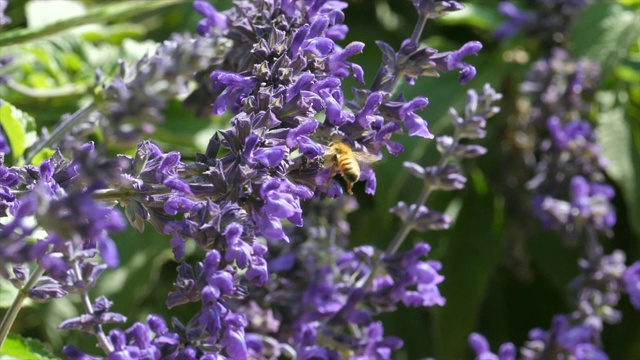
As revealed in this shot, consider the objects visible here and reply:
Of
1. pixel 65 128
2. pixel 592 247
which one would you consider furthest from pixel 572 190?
pixel 65 128

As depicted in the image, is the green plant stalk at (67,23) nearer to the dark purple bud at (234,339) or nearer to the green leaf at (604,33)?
the dark purple bud at (234,339)

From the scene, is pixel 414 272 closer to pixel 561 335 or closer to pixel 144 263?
pixel 561 335

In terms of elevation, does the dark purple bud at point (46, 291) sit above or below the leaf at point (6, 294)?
above

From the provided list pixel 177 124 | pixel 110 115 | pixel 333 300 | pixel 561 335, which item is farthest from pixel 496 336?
pixel 110 115

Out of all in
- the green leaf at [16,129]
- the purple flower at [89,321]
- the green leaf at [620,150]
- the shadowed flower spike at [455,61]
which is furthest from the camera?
the green leaf at [620,150]

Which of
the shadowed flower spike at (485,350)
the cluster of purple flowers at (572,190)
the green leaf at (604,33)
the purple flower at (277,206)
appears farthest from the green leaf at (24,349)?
the green leaf at (604,33)

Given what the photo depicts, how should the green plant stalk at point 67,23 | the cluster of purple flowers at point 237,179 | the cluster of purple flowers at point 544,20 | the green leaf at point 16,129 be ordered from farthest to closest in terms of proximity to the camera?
1. the cluster of purple flowers at point 544,20
2. the green plant stalk at point 67,23
3. the green leaf at point 16,129
4. the cluster of purple flowers at point 237,179

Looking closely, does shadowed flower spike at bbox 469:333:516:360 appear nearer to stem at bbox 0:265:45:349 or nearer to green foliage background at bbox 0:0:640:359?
green foliage background at bbox 0:0:640:359

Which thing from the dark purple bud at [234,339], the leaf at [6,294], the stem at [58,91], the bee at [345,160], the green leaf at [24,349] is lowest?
the stem at [58,91]
